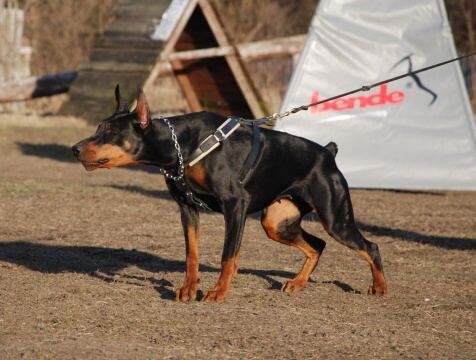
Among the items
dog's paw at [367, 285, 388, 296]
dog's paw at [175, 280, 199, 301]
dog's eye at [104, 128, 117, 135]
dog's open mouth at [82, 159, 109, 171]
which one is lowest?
dog's paw at [367, 285, 388, 296]

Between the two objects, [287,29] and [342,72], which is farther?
[287,29]

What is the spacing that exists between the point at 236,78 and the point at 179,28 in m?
1.39

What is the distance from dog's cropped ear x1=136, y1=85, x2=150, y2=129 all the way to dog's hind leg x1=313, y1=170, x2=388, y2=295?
1353 mm

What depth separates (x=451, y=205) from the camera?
425 inches

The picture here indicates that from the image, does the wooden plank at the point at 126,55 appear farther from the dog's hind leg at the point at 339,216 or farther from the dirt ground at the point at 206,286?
the dog's hind leg at the point at 339,216

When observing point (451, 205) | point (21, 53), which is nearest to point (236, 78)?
point (451, 205)

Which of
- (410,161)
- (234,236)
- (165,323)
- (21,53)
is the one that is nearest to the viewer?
(165,323)

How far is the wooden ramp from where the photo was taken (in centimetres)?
1419

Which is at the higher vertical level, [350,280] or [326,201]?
[326,201]

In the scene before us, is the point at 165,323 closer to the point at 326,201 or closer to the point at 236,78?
the point at 326,201

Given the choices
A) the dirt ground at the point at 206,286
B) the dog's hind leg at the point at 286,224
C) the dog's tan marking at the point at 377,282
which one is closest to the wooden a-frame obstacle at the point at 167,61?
the dirt ground at the point at 206,286

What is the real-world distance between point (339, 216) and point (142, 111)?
1.61 metres

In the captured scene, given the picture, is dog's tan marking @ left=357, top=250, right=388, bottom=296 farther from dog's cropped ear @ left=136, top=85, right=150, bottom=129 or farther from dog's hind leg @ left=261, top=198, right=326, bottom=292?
dog's cropped ear @ left=136, top=85, right=150, bottom=129

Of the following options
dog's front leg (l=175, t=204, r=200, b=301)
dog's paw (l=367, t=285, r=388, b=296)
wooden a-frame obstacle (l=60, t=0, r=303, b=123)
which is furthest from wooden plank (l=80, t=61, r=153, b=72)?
dog's paw (l=367, t=285, r=388, b=296)
